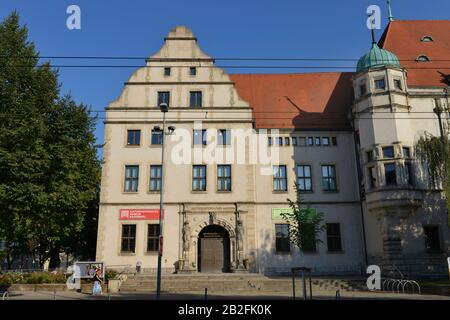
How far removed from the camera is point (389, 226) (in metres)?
26.0

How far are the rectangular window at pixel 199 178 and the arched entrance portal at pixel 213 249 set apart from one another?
311 cm

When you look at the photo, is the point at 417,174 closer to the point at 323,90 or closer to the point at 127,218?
the point at 323,90

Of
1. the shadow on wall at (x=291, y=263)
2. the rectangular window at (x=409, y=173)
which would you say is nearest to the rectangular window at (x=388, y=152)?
the rectangular window at (x=409, y=173)

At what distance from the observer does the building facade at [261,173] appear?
2692 centimetres

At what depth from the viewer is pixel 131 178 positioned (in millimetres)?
29938

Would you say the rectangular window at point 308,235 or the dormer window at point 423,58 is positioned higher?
the dormer window at point 423,58

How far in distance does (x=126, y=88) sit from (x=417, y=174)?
905 inches

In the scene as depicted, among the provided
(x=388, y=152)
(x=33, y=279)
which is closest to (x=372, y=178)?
(x=388, y=152)

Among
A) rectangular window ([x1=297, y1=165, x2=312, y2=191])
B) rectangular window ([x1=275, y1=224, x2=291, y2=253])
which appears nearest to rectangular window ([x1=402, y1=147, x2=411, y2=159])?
rectangular window ([x1=297, y1=165, x2=312, y2=191])

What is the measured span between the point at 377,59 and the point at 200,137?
14667 millimetres

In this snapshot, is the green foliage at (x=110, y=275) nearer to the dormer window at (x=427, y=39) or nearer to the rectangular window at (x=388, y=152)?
the rectangular window at (x=388, y=152)

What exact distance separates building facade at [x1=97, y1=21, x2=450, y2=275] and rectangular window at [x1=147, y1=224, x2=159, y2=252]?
0.24 ft

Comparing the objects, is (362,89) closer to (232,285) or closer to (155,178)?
(155,178)
